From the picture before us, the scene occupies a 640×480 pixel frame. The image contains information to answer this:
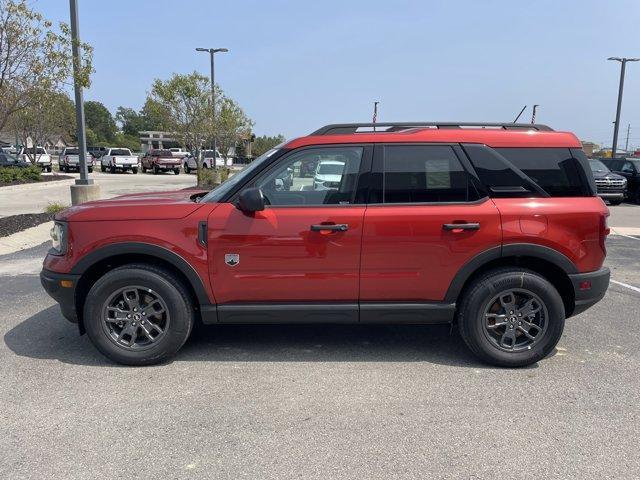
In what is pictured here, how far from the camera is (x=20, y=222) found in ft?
37.2

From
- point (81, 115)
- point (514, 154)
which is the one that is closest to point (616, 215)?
point (514, 154)

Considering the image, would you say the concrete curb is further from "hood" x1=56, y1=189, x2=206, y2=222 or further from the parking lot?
"hood" x1=56, y1=189, x2=206, y2=222

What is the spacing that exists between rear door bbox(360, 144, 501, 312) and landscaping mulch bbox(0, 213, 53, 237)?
28.7ft

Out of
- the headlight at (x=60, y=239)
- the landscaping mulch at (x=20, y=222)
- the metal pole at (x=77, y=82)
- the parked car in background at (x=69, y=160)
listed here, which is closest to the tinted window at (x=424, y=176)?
the headlight at (x=60, y=239)

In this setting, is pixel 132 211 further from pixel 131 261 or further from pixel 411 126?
pixel 411 126

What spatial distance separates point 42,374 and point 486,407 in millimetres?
3254

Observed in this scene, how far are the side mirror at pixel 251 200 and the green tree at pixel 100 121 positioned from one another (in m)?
136

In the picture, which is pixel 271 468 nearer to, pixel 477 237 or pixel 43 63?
pixel 477 237

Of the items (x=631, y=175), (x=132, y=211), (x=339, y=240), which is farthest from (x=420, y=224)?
(x=631, y=175)

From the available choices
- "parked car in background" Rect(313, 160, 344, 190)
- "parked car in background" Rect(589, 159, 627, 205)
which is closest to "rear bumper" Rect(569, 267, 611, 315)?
"parked car in background" Rect(313, 160, 344, 190)

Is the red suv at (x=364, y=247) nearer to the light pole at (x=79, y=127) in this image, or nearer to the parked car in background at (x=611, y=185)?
the light pole at (x=79, y=127)

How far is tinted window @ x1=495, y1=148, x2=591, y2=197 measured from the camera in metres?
4.11

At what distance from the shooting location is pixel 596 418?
3.36 metres

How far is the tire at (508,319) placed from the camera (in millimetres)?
4035
